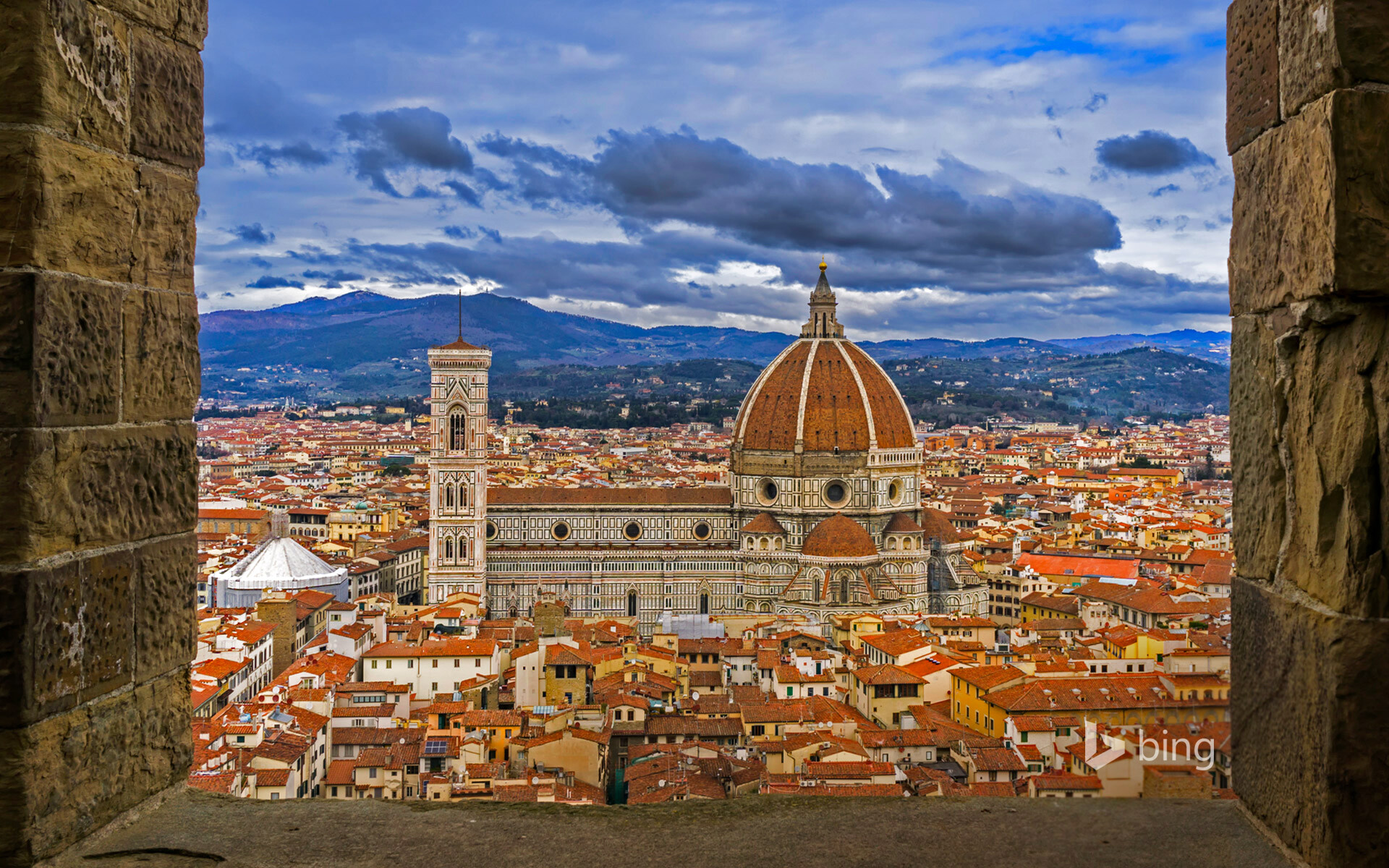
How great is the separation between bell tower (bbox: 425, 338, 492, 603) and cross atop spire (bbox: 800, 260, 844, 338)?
46.9ft

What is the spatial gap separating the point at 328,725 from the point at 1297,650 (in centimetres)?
1835

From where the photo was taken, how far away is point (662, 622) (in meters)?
34.9

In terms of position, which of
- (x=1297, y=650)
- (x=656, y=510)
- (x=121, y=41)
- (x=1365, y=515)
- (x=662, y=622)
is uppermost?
(x=121, y=41)

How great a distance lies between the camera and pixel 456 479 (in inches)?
1534

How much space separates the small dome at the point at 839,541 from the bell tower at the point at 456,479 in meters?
10.8

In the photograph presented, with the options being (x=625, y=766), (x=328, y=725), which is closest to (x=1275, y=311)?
(x=625, y=766)

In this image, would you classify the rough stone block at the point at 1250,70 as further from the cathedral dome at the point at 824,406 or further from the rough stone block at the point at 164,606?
the cathedral dome at the point at 824,406

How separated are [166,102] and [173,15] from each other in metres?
0.21

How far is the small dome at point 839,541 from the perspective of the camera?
3816cm

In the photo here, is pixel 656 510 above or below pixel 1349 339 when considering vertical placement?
below

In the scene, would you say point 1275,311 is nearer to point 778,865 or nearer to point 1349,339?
point 1349,339

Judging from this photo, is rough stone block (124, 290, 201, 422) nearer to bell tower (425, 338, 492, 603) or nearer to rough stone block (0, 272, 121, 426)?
rough stone block (0, 272, 121, 426)

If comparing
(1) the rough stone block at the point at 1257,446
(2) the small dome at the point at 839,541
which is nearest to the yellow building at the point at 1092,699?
(2) the small dome at the point at 839,541

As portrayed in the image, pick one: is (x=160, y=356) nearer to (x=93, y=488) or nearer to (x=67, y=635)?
(x=93, y=488)
